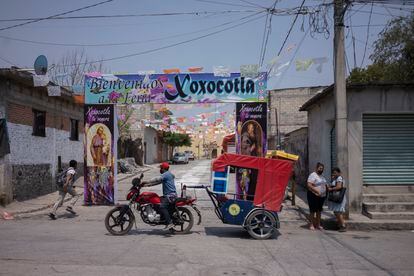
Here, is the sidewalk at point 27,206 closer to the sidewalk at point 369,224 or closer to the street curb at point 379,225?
the sidewalk at point 369,224

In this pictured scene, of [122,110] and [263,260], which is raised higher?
[122,110]

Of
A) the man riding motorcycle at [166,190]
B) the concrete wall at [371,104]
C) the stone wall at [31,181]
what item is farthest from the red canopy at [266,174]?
the stone wall at [31,181]

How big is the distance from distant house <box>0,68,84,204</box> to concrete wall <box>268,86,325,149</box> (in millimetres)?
22744

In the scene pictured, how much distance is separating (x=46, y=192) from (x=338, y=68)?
12.7 metres

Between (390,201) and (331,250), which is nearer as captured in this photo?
(331,250)

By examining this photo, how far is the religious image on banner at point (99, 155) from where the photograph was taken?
635 inches

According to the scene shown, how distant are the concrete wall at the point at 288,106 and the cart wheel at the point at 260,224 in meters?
30.2

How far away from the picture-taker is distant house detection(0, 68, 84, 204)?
50.0 feet

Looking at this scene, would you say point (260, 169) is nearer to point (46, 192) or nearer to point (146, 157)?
point (46, 192)

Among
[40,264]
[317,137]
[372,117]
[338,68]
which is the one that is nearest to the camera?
[40,264]

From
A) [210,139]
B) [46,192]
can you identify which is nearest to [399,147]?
[46,192]

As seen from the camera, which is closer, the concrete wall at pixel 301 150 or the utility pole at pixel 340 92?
the utility pole at pixel 340 92

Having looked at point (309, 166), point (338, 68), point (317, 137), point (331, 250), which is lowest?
point (331, 250)

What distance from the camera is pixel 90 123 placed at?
53.6 ft
